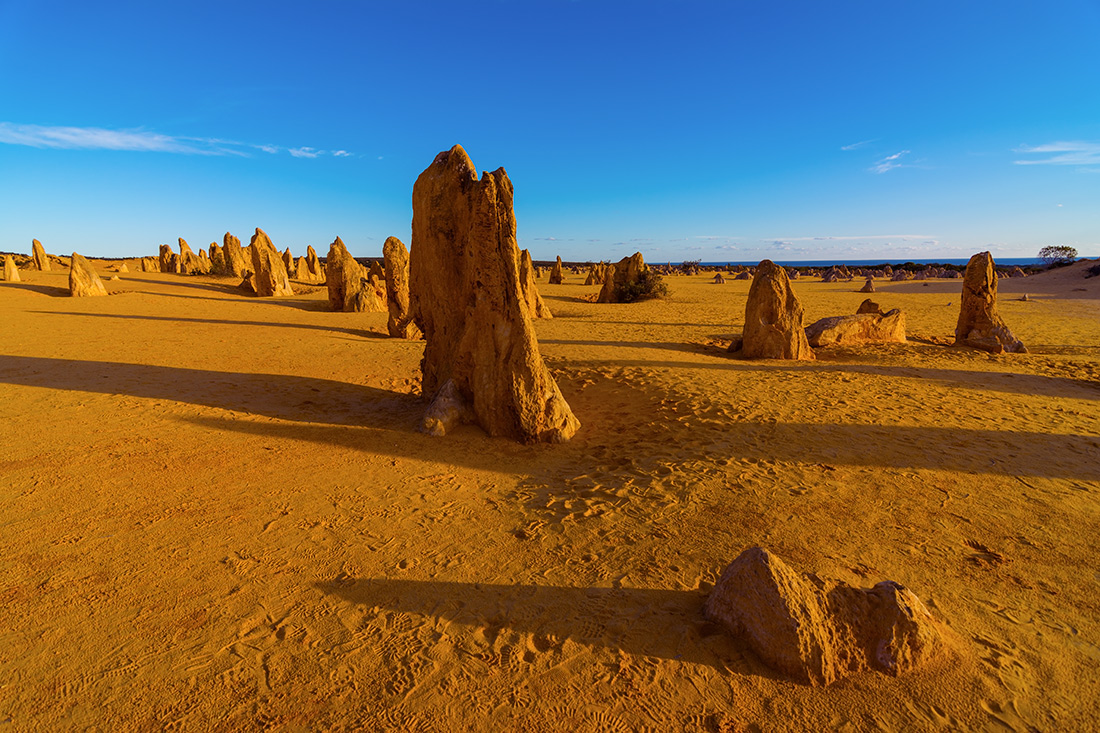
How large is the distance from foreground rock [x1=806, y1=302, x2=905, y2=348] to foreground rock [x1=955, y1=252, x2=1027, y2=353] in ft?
5.03

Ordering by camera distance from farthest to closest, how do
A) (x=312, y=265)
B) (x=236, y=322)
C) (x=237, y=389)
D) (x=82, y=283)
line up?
(x=312, y=265) → (x=82, y=283) → (x=236, y=322) → (x=237, y=389)

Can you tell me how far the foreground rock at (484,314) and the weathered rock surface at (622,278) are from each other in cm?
1760

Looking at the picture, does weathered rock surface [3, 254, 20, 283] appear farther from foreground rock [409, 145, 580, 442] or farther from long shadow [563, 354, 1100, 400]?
long shadow [563, 354, 1100, 400]

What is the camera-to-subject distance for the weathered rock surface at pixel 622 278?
Result: 81.3 ft

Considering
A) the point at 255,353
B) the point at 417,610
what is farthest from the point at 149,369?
the point at 417,610

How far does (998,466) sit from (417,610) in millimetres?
6863

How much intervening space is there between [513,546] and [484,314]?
372cm

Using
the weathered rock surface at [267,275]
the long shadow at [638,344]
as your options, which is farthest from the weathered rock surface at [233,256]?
the long shadow at [638,344]

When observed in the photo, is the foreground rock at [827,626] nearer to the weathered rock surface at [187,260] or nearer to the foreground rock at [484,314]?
the foreground rock at [484,314]

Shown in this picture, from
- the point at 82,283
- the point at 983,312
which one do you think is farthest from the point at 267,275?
the point at 983,312

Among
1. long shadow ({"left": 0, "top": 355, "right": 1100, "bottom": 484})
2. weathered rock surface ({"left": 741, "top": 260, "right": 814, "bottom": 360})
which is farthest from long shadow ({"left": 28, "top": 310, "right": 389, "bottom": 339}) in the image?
weathered rock surface ({"left": 741, "top": 260, "right": 814, "bottom": 360})

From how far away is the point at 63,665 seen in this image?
2973 millimetres

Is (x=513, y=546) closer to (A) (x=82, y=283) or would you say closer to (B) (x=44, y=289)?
(A) (x=82, y=283)

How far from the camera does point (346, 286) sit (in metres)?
19.3
